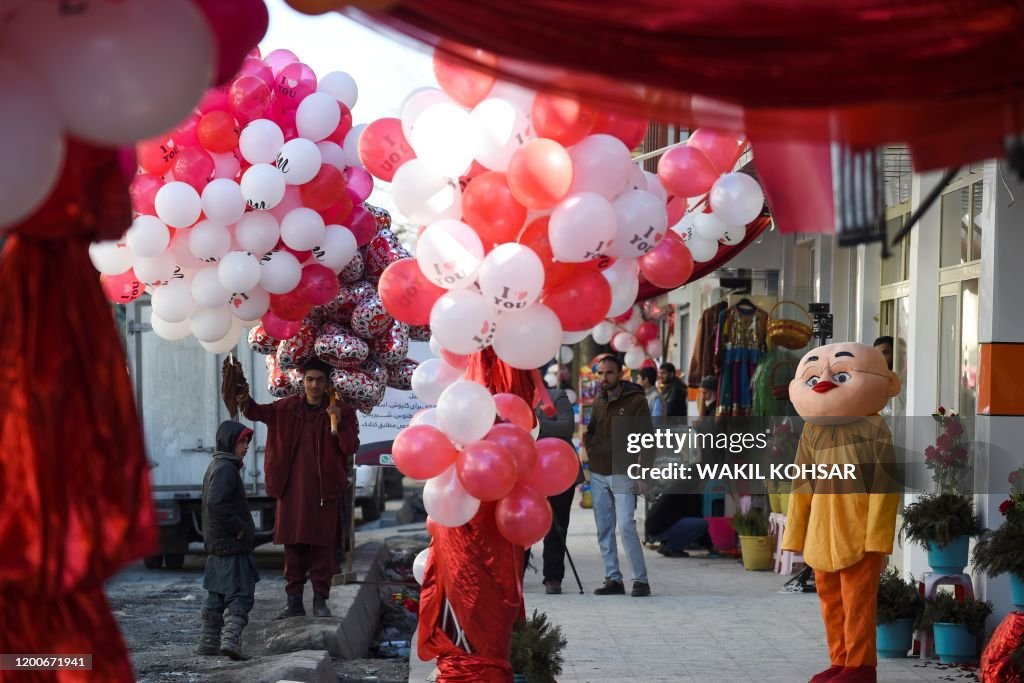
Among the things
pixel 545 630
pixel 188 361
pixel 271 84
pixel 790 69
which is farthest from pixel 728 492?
pixel 790 69

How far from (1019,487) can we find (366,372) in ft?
13.8

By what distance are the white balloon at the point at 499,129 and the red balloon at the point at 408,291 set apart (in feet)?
1.82

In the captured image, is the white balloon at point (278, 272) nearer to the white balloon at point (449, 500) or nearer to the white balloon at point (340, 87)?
the white balloon at point (340, 87)

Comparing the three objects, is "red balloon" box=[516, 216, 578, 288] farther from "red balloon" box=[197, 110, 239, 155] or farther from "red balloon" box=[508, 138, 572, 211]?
"red balloon" box=[197, 110, 239, 155]

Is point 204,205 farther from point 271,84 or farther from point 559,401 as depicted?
point 559,401

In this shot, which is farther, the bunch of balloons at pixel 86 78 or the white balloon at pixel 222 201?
the white balloon at pixel 222 201

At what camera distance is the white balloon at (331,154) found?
281 inches

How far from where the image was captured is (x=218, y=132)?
6.69 meters

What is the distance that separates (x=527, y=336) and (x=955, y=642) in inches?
167

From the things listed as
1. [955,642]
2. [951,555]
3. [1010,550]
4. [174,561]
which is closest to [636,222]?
[1010,550]

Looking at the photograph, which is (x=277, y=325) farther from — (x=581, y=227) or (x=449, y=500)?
(x=581, y=227)

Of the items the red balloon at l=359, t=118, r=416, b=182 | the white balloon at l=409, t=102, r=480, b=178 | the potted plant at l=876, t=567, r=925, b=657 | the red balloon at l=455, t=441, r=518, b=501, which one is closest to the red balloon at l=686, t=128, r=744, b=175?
the white balloon at l=409, t=102, r=480, b=178

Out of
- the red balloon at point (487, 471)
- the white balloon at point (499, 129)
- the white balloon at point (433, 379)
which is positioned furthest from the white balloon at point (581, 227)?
the white balloon at point (433, 379)

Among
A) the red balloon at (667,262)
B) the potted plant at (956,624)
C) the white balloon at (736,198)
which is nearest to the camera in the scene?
the red balloon at (667,262)
